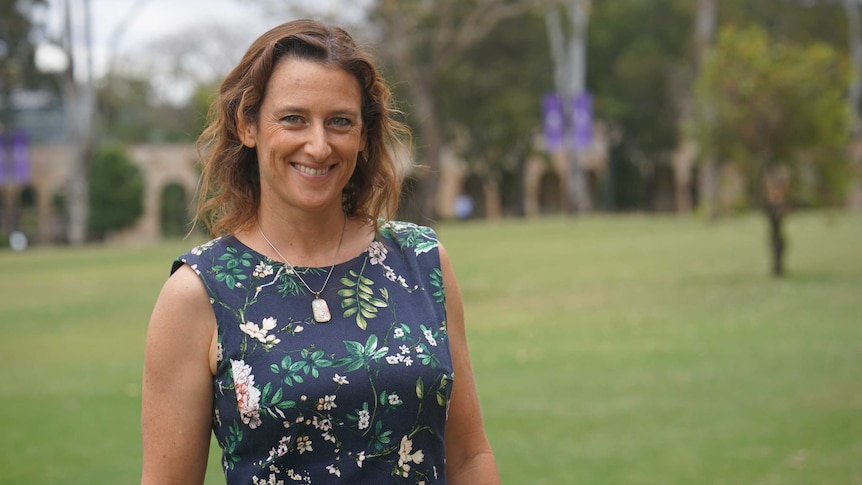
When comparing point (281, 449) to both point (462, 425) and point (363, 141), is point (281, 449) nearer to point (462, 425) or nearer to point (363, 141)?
point (462, 425)

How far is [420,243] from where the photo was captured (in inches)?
106

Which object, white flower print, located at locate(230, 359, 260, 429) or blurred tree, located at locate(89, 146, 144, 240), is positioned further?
blurred tree, located at locate(89, 146, 144, 240)

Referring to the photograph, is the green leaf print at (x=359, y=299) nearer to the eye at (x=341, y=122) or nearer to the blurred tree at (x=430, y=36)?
the eye at (x=341, y=122)

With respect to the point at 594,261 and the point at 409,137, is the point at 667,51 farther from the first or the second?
the point at 409,137

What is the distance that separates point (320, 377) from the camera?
2.35 meters

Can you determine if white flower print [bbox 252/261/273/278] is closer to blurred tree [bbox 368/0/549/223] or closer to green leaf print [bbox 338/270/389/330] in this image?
green leaf print [bbox 338/270/389/330]

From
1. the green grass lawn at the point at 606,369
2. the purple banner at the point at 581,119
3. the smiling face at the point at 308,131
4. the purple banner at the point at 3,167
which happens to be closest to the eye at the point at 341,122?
the smiling face at the point at 308,131

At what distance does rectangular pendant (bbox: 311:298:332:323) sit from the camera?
245cm

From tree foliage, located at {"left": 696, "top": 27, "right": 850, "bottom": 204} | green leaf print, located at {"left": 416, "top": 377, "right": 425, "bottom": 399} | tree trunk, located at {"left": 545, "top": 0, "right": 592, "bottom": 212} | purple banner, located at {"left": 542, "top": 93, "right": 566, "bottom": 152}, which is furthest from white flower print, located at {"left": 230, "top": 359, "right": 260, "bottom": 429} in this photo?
tree trunk, located at {"left": 545, "top": 0, "right": 592, "bottom": 212}

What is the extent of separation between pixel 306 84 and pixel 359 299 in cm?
47

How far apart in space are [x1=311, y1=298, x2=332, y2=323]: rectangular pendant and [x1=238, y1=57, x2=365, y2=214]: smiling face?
20 centimetres

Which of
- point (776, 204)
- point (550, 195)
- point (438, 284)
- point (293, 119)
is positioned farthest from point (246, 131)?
point (550, 195)

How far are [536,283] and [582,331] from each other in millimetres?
5832

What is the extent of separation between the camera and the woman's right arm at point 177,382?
2352mm
